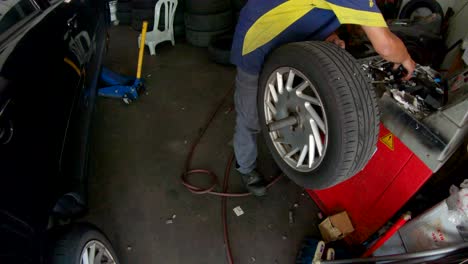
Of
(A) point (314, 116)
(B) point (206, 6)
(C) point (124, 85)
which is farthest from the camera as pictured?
(B) point (206, 6)

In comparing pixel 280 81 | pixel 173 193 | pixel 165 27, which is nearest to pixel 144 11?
pixel 165 27

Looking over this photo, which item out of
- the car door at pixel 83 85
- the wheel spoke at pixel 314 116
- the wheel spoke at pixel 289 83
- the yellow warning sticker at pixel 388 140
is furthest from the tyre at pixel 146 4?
the yellow warning sticker at pixel 388 140

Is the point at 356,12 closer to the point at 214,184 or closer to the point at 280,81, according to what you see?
the point at 280,81

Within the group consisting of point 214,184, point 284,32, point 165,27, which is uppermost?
point 284,32

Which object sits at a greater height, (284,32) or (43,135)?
(284,32)

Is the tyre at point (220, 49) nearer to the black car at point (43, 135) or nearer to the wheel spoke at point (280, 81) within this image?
the black car at point (43, 135)

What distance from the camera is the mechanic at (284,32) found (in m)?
0.92

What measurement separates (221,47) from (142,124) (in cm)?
126

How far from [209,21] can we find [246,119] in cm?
207

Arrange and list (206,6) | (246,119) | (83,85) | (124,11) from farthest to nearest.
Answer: (124,11), (206,6), (83,85), (246,119)

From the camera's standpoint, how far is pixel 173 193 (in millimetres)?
1842

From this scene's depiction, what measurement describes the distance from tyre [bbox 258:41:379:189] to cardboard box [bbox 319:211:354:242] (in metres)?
0.45

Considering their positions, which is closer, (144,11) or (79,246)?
(79,246)

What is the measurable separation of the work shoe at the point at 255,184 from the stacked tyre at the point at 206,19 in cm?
203
